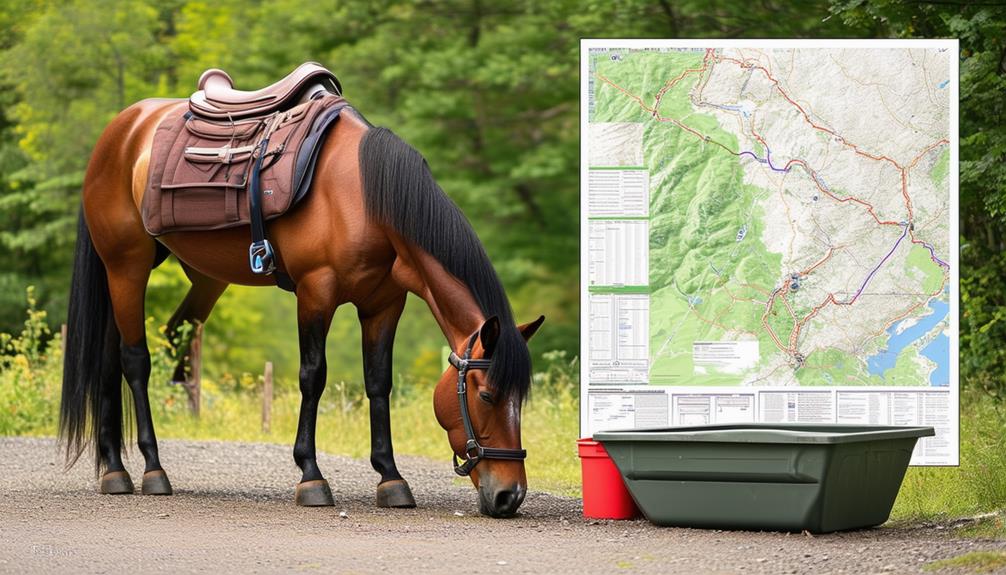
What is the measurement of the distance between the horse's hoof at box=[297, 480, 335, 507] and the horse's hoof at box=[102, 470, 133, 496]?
54.4 inches

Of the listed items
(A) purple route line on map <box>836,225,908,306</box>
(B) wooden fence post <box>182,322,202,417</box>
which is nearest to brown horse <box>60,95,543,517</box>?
(A) purple route line on map <box>836,225,908,306</box>

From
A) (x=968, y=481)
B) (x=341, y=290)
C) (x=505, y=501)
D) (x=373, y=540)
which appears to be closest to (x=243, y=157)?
(x=341, y=290)

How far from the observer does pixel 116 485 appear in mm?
8539

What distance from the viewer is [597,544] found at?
6.17 meters

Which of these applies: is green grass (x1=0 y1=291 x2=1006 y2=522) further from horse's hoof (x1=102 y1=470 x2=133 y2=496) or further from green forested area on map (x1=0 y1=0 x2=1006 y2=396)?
green forested area on map (x1=0 y1=0 x2=1006 y2=396)

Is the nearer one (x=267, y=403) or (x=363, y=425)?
(x=363, y=425)

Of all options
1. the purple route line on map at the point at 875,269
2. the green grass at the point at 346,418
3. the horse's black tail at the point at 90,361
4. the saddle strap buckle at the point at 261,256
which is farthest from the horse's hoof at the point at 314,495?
the purple route line on map at the point at 875,269

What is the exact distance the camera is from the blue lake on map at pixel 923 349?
24.2 ft

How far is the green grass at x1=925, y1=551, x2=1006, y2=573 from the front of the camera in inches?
205

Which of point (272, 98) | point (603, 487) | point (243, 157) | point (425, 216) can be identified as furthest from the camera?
point (272, 98)

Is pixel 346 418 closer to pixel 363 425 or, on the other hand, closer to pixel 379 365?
pixel 363 425

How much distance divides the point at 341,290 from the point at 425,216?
0.71 meters

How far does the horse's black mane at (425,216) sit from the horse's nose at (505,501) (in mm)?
747

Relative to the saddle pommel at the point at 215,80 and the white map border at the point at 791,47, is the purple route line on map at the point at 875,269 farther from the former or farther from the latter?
the saddle pommel at the point at 215,80
